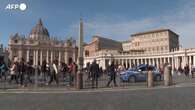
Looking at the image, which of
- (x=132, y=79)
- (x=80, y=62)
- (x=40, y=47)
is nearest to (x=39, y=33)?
(x=40, y=47)

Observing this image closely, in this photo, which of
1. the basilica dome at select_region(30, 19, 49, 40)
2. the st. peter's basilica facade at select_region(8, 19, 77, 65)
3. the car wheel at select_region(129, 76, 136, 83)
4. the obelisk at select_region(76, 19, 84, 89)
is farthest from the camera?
the basilica dome at select_region(30, 19, 49, 40)

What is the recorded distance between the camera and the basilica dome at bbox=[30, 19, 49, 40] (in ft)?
542

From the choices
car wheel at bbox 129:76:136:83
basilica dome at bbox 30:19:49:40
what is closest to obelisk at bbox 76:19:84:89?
car wheel at bbox 129:76:136:83

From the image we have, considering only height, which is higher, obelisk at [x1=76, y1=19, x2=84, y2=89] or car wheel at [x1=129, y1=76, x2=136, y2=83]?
obelisk at [x1=76, y1=19, x2=84, y2=89]

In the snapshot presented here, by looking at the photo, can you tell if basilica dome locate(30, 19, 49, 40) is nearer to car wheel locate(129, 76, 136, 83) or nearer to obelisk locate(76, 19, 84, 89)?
car wheel locate(129, 76, 136, 83)

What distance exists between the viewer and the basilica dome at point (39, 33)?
165 m

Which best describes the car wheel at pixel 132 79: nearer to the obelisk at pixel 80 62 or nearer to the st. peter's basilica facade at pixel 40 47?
the obelisk at pixel 80 62

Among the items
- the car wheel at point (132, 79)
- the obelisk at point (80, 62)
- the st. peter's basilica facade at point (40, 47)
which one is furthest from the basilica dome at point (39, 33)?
the obelisk at point (80, 62)

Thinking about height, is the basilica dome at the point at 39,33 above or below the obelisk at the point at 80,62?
above

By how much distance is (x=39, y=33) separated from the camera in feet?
552

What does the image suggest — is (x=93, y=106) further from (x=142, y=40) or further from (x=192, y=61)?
(x=142, y=40)

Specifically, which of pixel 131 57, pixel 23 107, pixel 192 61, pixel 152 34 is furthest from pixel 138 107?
pixel 152 34

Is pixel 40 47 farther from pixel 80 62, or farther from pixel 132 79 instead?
pixel 80 62

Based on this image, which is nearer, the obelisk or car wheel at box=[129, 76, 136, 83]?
the obelisk
